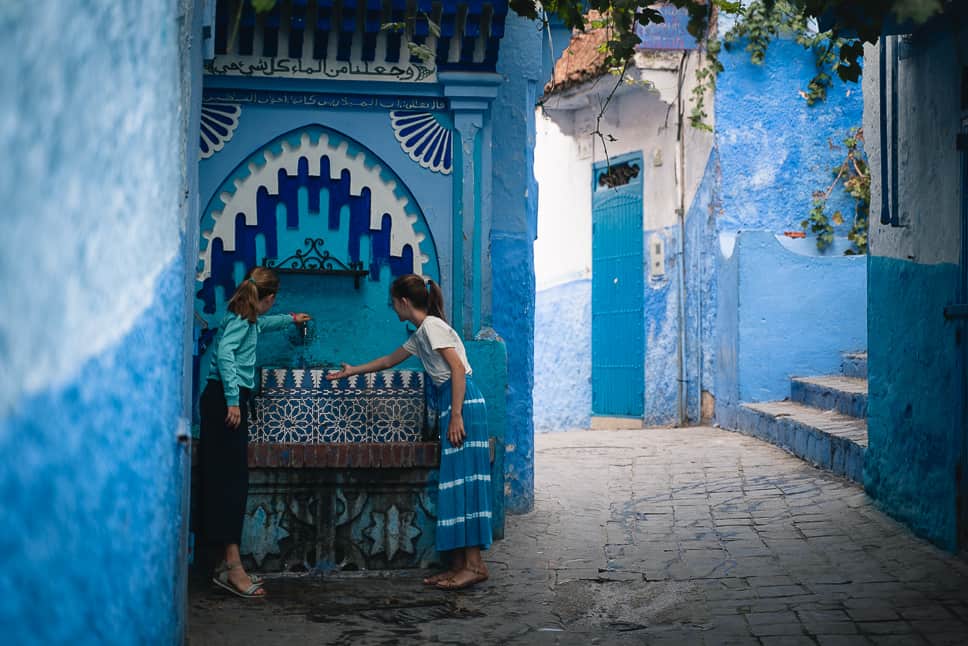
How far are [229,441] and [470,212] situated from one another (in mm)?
2193

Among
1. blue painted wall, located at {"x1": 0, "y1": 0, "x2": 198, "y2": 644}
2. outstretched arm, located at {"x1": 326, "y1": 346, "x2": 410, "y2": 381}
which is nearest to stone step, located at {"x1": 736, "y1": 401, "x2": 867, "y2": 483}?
outstretched arm, located at {"x1": 326, "y1": 346, "x2": 410, "y2": 381}

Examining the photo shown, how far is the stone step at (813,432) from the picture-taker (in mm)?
7906

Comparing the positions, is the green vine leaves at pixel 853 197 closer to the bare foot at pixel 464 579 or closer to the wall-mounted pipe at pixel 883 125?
the wall-mounted pipe at pixel 883 125

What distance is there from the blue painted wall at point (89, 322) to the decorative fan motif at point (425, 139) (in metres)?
3.04

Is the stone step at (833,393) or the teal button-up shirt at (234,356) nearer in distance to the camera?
the teal button-up shirt at (234,356)

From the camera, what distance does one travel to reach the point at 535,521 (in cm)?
739

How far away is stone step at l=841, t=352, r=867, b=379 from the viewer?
1017 centimetres

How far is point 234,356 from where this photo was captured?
18.7 feet

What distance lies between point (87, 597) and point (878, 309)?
5896 mm

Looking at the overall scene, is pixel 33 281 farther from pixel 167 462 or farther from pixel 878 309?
pixel 878 309

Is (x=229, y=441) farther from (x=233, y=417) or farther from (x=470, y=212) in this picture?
(x=470, y=212)

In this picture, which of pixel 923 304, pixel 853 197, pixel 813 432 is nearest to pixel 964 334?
pixel 923 304

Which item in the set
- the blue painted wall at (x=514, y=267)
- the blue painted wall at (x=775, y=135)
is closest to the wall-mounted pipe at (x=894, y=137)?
the blue painted wall at (x=514, y=267)

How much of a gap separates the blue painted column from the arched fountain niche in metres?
0.20
